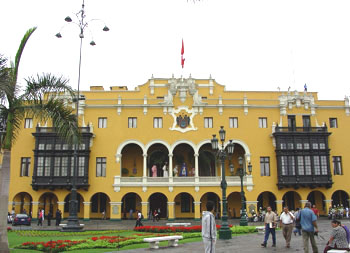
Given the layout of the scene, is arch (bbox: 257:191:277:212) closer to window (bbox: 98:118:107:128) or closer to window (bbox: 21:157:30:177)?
window (bbox: 98:118:107:128)

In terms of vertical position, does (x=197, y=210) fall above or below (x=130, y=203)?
below

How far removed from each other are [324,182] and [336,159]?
336 cm

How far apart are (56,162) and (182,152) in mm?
12730

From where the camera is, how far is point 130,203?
125 ft

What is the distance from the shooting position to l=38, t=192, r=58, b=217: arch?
36.9m

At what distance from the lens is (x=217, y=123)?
1480 inches

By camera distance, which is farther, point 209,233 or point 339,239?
point 339,239

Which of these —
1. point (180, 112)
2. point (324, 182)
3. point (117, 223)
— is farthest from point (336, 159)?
point (117, 223)

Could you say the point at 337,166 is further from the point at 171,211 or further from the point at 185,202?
the point at 171,211

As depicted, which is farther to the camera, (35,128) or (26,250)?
(35,128)

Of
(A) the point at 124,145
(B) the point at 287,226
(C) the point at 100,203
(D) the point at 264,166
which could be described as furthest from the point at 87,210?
(B) the point at 287,226

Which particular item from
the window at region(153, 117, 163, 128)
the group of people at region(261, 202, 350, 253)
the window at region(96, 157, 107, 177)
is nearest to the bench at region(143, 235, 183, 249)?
the group of people at region(261, 202, 350, 253)

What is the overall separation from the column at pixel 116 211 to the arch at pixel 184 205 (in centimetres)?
617

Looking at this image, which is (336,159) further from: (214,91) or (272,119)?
(214,91)
